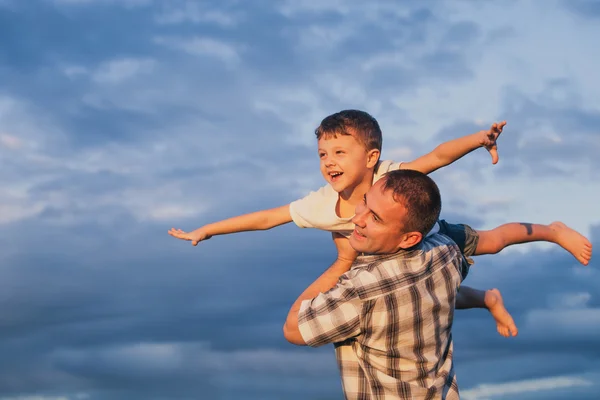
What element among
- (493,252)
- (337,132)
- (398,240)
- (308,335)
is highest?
(337,132)

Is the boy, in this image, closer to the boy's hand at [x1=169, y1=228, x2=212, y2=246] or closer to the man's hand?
the boy's hand at [x1=169, y1=228, x2=212, y2=246]

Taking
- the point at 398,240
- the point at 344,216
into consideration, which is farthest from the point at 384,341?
the point at 344,216

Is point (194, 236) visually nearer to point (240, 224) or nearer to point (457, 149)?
point (240, 224)

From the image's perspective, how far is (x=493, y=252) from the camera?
26.3 feet

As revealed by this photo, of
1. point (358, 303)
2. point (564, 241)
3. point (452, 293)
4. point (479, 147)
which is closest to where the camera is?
point (358, 303)

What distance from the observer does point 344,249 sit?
699 centimetres

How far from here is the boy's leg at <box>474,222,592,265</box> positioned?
794 centimetres

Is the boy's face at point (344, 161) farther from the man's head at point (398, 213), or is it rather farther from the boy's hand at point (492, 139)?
the man's head at point (398, 213)

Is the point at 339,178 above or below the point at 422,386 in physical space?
above

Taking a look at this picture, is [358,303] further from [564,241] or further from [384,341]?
[564,241]

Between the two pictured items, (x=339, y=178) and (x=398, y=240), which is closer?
(x=398, y=240)

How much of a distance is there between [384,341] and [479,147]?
2.41 m

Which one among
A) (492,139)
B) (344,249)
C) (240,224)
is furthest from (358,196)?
(492,139)

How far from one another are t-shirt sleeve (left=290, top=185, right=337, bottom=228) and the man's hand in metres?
0.28
